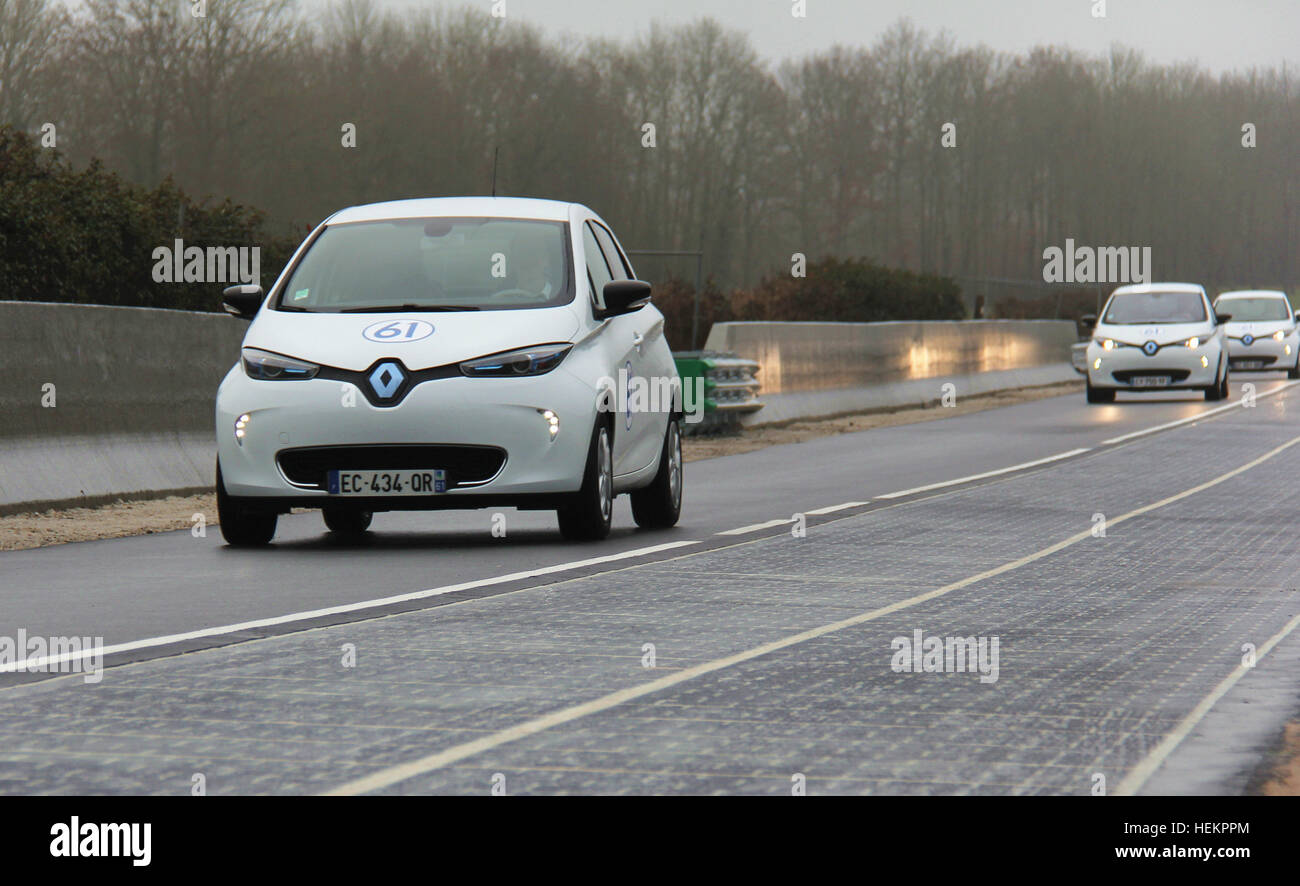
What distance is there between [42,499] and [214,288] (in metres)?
12.3

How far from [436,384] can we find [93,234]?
1263 centimetres

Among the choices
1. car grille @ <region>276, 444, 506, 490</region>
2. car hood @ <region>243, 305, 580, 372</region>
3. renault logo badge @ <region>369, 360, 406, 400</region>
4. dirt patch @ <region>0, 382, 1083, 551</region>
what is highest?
car hood @ <region>243, 305, 580, 372</region>

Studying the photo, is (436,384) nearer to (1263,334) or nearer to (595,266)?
(595,266)

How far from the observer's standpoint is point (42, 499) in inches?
555

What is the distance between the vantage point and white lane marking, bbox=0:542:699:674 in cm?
760

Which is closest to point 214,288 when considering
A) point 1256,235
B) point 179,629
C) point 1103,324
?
point 1103,324

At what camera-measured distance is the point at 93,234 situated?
22.9 m

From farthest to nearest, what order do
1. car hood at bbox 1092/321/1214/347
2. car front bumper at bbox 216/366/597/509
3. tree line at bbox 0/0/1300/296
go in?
tree line at bbox 0/0/1300/296 < car hood at bbox 1092/321/1214/347 < car front bumper at bbox 216/366/597/509

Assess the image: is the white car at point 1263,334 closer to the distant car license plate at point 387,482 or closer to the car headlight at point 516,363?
the car headlight at point 516,363

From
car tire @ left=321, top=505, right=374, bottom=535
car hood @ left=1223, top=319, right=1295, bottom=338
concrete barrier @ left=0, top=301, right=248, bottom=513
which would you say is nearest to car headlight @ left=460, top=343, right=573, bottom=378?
car tire @ left=321, top=505, right=374, bottom=535

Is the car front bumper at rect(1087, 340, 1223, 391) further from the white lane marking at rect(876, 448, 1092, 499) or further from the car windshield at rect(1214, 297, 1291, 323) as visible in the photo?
the white lane marking at rect(876, 448, 1092, 499)

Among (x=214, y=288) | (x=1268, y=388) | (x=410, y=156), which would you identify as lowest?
(x=1268, y=388)

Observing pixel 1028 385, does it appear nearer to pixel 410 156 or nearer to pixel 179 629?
pixel 179 629

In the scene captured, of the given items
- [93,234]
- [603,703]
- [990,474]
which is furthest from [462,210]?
[93,234]
